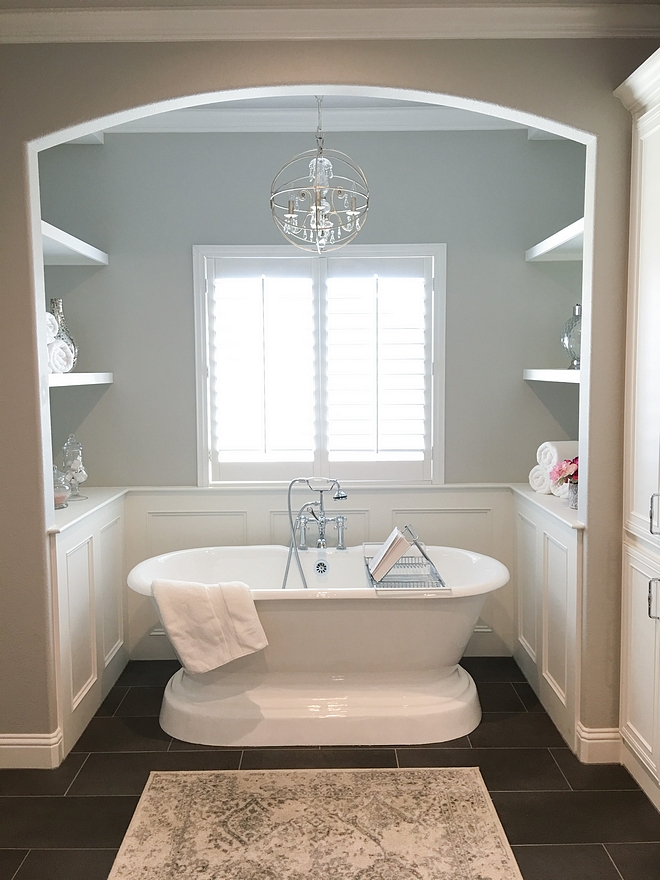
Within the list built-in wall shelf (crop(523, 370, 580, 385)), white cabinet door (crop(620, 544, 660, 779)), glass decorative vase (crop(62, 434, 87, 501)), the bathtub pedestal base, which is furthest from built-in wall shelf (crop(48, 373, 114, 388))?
white cabinet door (crop(620, 544, 660, 779))

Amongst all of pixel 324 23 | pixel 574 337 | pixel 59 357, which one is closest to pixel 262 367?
pixel 59 357

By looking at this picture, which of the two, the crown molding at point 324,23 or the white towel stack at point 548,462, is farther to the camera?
the white towel stack at point 548,462

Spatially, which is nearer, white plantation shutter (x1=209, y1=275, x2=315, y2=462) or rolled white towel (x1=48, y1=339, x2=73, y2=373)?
rolled white towel (x1=48, y1=339, x2=73, y2=373)

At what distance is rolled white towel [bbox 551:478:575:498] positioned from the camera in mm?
3511

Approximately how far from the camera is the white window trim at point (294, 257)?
3.97m

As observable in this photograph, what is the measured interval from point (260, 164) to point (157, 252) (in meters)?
0.71

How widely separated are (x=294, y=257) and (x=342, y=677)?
83.1 inches

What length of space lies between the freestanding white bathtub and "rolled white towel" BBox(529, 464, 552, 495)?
1.93ft

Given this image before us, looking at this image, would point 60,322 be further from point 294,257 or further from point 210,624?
point 210,624

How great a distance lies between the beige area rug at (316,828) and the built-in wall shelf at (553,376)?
1646 mm

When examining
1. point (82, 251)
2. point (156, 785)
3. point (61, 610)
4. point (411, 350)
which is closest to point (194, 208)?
point (82, 251)

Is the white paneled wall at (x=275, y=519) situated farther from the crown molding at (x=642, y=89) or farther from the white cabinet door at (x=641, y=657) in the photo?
the crown molding at (x=642, y=89)

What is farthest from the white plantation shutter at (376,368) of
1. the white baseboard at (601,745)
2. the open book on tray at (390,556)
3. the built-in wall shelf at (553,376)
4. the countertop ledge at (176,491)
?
the white baseboard at (601,745)

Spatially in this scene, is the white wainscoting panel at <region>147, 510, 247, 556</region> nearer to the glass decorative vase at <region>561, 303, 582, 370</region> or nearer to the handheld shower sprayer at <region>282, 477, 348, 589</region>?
the handheld shower sprayer at <region>282, 477, 348, 589</region>
